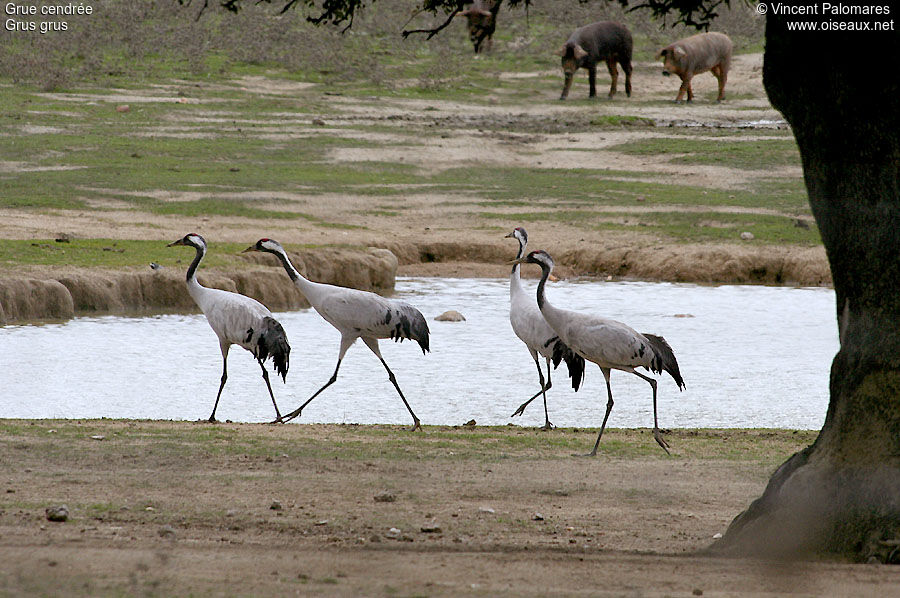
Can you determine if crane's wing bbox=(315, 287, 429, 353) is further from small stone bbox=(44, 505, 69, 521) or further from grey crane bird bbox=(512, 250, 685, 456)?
small stone bbox=(44, 505, 69, 521)

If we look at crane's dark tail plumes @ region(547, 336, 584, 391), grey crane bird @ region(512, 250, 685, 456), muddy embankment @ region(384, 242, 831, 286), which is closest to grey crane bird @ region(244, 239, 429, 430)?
crane's dark tail plumes @ region(547, 336, 584, 391)

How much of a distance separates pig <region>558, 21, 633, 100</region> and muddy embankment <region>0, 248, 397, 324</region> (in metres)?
20.1

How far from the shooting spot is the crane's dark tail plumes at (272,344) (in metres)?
10.5

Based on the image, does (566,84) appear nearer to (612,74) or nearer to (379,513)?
(612,74)

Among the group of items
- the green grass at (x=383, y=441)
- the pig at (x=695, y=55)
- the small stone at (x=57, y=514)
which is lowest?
the green grass at (x=383, y=441)

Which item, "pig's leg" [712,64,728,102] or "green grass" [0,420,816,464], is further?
"pig's leg" [712,64,728,102]

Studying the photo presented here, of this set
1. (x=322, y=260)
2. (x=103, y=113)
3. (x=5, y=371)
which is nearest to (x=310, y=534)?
(x=5, y=371)

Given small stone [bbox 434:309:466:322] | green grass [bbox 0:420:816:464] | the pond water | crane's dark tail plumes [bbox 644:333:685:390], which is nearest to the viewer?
green grass [bbox 0:420:816:464]

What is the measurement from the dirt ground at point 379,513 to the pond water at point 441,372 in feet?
5.36

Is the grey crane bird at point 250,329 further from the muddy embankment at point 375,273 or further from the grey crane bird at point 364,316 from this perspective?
the muddy embankment at point 375,273

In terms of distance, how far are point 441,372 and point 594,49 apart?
26.2m

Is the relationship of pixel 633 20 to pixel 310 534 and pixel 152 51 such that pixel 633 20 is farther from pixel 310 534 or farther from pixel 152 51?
pixel 310 534

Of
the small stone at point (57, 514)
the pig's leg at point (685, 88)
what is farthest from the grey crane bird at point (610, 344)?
the pig's leg at point (685, 88)

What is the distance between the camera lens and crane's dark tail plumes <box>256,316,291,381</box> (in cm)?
1049
